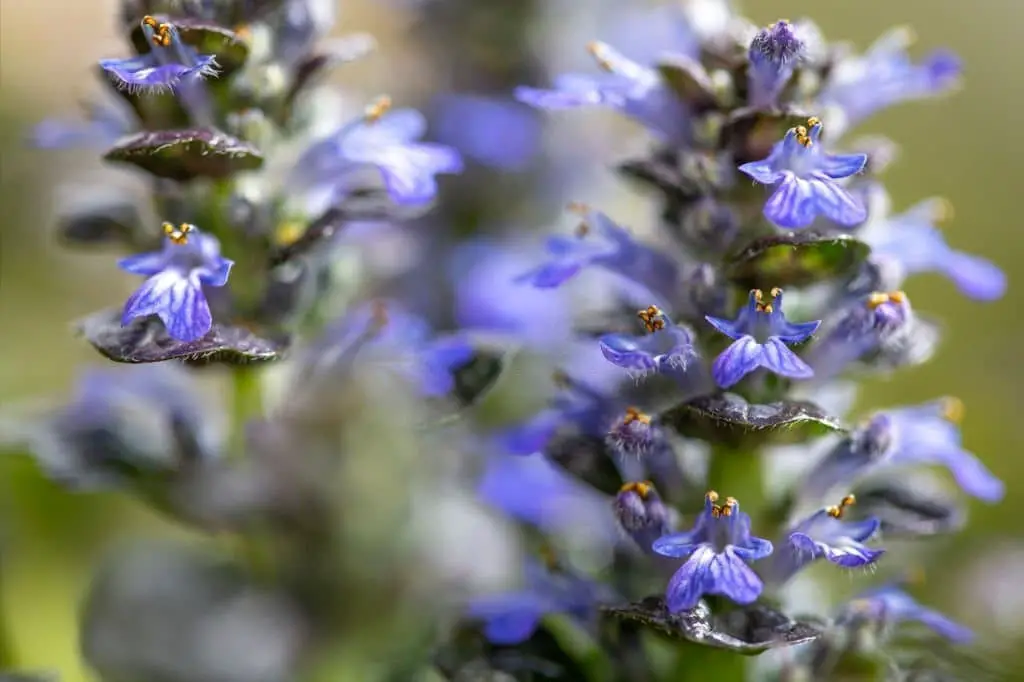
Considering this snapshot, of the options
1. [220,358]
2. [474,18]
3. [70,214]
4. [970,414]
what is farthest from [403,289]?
[970,414]

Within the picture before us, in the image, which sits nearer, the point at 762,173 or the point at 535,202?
the point at 762,173

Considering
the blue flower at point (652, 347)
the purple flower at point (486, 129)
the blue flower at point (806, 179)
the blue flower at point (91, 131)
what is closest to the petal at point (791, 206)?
the blue flower at point (806, 179)

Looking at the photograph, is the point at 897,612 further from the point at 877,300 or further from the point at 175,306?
the point at 175,306

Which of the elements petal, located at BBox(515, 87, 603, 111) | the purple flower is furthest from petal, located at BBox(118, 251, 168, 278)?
the purple flower

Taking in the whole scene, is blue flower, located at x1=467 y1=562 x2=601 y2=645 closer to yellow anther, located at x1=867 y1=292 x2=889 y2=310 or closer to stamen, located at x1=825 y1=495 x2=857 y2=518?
stamen, located at x1=825 y1=495 x2=857 y2=518

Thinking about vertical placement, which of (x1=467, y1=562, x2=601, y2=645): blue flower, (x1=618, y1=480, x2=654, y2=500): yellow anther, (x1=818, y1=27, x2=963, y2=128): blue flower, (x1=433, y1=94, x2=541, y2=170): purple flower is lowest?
(x1=467, y1=562, x2=601, y2=645): blue flower

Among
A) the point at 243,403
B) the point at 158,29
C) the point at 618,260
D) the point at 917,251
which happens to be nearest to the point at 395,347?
the point at 243,403
